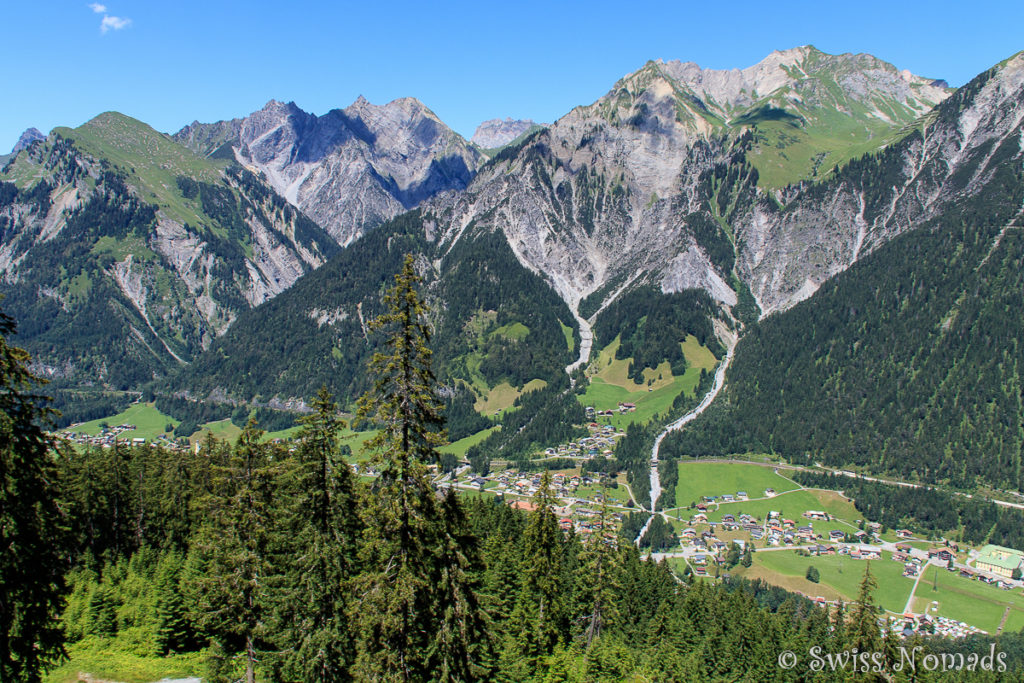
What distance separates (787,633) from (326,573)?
181 ft

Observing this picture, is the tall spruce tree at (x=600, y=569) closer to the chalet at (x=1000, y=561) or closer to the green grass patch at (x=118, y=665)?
the green grass patch at (x=118, y=665)

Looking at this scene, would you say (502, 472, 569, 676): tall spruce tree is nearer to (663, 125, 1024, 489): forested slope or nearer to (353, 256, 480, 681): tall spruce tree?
(353, 256, 480, 681): tall spruce tree

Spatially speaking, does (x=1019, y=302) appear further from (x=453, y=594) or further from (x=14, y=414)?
(x=14, y=414)

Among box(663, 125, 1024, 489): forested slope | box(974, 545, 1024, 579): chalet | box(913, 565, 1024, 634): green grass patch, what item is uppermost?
box(663, 125, 1024, 489): forested slope

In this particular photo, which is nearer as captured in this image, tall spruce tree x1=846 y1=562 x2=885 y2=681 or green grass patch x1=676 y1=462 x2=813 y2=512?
tall spruce tree x1=846 y1=562 x2=885 y2=681

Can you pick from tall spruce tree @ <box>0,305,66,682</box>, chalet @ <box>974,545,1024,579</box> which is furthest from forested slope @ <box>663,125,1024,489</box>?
tall spruce tree @ <box>0,305,66,682</box>

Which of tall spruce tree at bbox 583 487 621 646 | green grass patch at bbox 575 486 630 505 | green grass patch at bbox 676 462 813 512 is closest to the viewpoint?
tall spruce tree at bbox 583 487 621 646

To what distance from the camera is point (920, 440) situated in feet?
565

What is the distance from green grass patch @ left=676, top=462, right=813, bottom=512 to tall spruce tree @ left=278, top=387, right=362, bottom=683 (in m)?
129

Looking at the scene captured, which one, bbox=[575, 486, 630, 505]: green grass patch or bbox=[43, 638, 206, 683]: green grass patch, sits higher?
bbox=[43, 638, 206, 683]: green grass patch

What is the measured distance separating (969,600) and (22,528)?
134 metres

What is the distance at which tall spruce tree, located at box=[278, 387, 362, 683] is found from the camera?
29.0m

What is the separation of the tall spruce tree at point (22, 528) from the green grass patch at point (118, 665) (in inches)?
739

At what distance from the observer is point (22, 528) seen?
20969 mm
